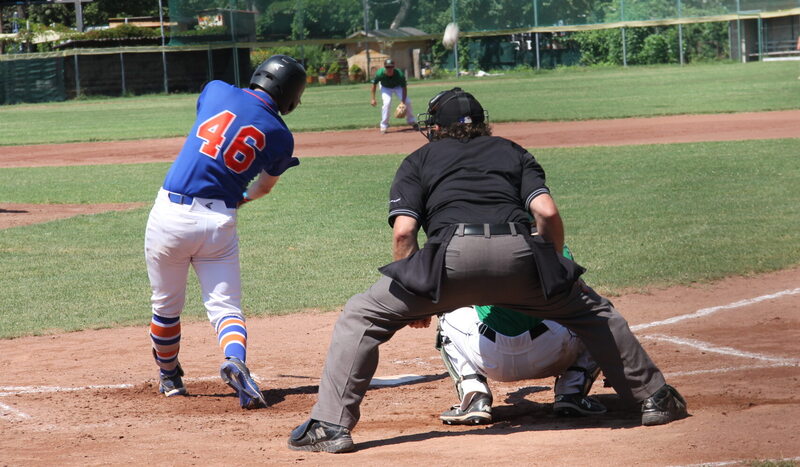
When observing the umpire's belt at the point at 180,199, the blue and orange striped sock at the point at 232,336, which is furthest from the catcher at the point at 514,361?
the umpire's belt at the point at 180,199

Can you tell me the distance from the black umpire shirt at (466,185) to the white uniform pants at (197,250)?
122 centimetres

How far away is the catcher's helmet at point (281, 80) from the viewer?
5.62 m

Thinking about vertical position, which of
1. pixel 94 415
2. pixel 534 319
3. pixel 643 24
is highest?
pixel 643 24

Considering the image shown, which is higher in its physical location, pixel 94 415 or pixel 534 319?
pixel 534 319

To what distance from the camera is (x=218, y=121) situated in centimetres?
541

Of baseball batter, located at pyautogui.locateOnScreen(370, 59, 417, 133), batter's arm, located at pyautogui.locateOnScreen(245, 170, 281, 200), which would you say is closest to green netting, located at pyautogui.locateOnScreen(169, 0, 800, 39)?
baseball batter, located at pyautogui.locateOnScreen(370, 59, 417, 133)

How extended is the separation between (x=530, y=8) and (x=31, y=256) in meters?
45.8

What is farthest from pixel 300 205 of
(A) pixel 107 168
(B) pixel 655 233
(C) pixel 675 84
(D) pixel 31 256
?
(C) pixel 675 84

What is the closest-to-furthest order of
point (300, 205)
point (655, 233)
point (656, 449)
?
point (656, 449) → point (655, 233) → point (300, 205)

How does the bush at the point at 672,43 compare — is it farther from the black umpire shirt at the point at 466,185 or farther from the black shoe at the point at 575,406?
the black umpire shirt at the point at 466,185

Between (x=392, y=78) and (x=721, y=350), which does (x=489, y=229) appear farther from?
(x=392, y=78)

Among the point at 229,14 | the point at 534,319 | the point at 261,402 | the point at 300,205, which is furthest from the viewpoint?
the point at 229,14

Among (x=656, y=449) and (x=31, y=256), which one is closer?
(x=656, y=449)

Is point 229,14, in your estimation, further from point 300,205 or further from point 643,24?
point 300,205
